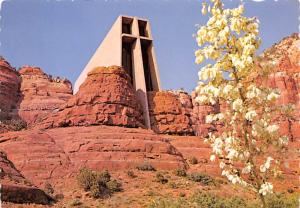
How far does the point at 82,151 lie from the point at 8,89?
60.0 metres

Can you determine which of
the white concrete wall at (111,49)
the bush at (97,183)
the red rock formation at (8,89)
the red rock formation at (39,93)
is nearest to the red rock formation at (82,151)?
the bush at (97,183)

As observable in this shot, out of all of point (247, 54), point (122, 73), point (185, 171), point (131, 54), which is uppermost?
point (131, 54)

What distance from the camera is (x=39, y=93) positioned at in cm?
9781

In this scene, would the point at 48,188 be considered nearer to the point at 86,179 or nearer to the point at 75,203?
the point at 86,179

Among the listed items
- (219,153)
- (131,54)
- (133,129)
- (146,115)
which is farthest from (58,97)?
(219,153)

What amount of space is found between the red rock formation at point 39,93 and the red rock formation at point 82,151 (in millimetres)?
45491

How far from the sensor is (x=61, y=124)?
158 ft

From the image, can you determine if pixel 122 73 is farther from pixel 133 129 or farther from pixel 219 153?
pixel 219 153

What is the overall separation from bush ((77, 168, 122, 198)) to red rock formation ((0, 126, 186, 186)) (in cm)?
302

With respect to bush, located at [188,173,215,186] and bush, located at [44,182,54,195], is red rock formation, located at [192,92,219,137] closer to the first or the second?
bush, located at [188,173,215,186]

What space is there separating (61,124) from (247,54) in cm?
4200

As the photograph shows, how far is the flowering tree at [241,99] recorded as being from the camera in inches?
298

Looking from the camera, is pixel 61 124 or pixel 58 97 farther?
pixel 58 97

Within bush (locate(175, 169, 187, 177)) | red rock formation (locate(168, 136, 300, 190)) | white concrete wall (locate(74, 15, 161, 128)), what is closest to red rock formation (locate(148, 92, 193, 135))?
white concrete wall (locate(74, 15, 161, 128))
